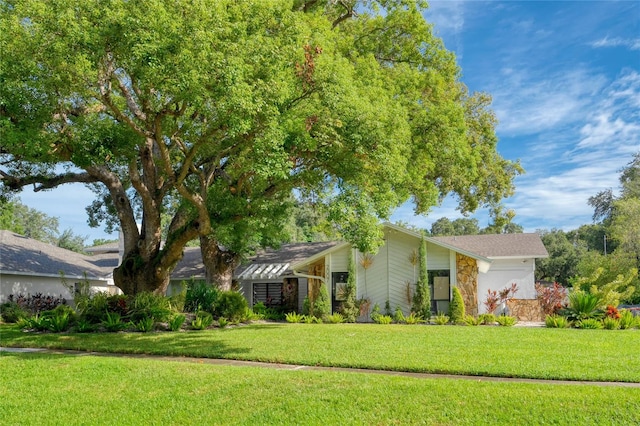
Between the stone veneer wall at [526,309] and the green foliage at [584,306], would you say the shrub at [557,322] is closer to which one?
the green foliage at [584,306]

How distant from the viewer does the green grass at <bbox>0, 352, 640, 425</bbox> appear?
21.8ft

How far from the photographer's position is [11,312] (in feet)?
70.3

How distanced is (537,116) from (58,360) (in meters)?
17.1

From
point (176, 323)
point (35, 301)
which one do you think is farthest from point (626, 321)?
point (35, 301)

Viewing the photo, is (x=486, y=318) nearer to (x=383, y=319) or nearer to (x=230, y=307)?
(x=383, y=319)

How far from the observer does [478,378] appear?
8.90m

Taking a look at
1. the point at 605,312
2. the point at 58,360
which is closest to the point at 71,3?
the point at 58,360

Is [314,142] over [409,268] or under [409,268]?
over

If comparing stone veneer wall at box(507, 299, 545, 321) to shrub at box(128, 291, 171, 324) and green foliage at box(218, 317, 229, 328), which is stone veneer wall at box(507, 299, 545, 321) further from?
shrub at box(128, 291, 171, 324)

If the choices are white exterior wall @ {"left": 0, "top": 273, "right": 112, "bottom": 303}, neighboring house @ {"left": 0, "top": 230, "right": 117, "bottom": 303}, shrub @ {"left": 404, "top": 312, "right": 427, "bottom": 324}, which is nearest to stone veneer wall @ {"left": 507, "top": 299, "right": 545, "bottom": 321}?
shrub @ {"left": 404, "top": 312, "right": 427, "bottom": 324}

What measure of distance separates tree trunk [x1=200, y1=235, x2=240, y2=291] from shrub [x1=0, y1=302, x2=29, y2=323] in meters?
7.53

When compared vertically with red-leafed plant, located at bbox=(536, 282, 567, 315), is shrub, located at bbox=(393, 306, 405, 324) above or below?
below

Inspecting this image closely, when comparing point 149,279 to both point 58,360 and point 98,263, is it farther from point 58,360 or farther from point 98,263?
point 98,263

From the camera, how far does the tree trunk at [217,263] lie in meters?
23.6
